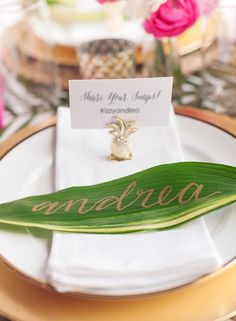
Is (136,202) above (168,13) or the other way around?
the other way around

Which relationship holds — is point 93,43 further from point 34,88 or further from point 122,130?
point 122,130

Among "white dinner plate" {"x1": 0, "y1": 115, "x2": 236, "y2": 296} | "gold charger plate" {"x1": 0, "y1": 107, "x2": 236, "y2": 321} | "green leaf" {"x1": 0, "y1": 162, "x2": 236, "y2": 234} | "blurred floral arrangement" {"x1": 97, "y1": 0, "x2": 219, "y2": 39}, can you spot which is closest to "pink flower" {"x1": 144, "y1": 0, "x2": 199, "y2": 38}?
"blurred floral arrangement" {"x1": 97, "y1": 0, "x2": 219, "y2": 39}

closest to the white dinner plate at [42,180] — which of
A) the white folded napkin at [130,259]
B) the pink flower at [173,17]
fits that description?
the white folded napkin at [130,259]

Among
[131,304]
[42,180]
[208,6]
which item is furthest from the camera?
[208,6]

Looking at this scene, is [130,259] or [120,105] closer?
[130,259]

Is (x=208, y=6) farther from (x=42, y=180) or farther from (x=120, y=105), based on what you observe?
(x=42, y=180)

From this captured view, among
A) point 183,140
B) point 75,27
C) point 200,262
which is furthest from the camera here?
point 75,27

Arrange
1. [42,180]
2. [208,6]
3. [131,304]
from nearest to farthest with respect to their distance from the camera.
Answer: [131,304], [42,180], [208,6]

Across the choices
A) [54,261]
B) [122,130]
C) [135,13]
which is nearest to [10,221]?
[54,261]

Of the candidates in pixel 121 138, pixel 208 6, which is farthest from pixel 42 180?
pixel 208 6
